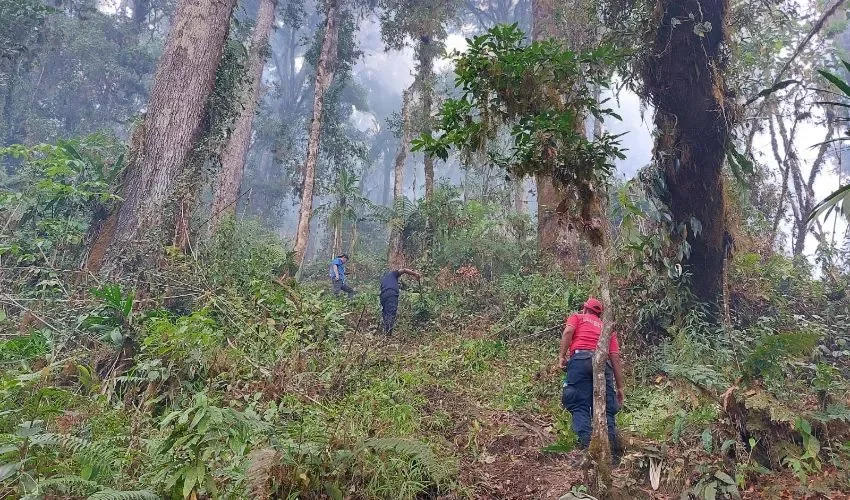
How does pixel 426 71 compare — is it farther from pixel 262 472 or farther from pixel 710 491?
pixel 262 472

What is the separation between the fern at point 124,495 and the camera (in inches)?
93.2

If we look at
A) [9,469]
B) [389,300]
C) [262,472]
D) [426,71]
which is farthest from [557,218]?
[9,469]

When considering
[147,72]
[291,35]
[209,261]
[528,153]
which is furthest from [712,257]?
[291,35]

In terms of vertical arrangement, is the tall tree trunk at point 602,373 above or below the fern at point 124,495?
above

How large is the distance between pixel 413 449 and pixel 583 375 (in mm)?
1808

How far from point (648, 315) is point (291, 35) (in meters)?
42.7

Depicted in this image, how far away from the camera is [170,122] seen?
7797 millimetres

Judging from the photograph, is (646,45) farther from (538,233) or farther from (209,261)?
(209,261)

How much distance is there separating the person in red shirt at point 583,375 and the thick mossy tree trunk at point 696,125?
11.3 ft

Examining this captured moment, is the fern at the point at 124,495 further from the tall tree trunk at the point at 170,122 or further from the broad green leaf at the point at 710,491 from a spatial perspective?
the tall tree trunk at the point at 170,122

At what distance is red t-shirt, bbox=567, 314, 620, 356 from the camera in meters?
4.61

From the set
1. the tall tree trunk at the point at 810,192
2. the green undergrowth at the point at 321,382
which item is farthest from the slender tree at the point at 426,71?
the tall tree trunk at the point at 810,192

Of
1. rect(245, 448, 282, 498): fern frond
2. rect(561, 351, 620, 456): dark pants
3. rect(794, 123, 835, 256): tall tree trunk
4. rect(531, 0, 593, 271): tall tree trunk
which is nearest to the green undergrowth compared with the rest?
rect(245, 448, 282, 498): fern frond

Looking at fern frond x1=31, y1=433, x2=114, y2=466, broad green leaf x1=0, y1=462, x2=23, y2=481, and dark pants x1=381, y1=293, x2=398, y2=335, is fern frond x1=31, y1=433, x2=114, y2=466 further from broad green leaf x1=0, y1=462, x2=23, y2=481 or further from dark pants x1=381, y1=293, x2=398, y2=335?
dark pants x1=381, y1=293, x2=398, y2=335
